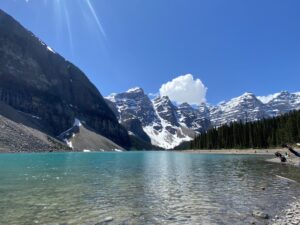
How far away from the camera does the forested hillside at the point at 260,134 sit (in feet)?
412

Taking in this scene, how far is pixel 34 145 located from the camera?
180 m

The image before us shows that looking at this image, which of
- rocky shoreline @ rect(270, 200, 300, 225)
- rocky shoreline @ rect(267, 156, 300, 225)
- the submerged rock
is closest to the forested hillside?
rocky shoreline @ rect(267, 156, 300, 225)

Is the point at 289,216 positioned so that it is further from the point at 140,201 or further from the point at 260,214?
the point at 140,201

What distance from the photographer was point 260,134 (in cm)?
14850

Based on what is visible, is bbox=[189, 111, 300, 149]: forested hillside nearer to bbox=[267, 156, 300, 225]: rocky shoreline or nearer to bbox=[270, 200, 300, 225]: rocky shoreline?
bbox=[267, 156, 300, 225]: rocky shoreline

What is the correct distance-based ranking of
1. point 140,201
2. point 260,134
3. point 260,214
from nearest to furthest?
point 260,214 → point 140,201 → point 260,134

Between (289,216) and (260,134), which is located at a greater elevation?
(260,134)

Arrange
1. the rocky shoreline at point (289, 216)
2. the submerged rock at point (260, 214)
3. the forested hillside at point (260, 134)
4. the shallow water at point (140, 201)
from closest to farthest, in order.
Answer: the rocky shoreline at point (289, 216), the shallow water at point (140, 201), the submerged rock at point (260, 214), the forested hillside at point (260, 134)

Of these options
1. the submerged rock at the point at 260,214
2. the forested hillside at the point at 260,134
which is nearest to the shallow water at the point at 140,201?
the submerged rock at the point at 260,214

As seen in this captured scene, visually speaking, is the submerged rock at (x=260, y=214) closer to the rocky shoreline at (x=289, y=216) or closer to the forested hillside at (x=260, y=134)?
the rocky shoreline at (x=289, y=216)

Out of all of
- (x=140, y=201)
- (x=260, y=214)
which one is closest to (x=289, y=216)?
(x=260, y=214)

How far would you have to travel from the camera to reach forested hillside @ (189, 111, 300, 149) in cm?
12548

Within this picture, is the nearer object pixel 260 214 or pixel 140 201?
pixel 260 214

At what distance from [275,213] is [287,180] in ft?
60.3
